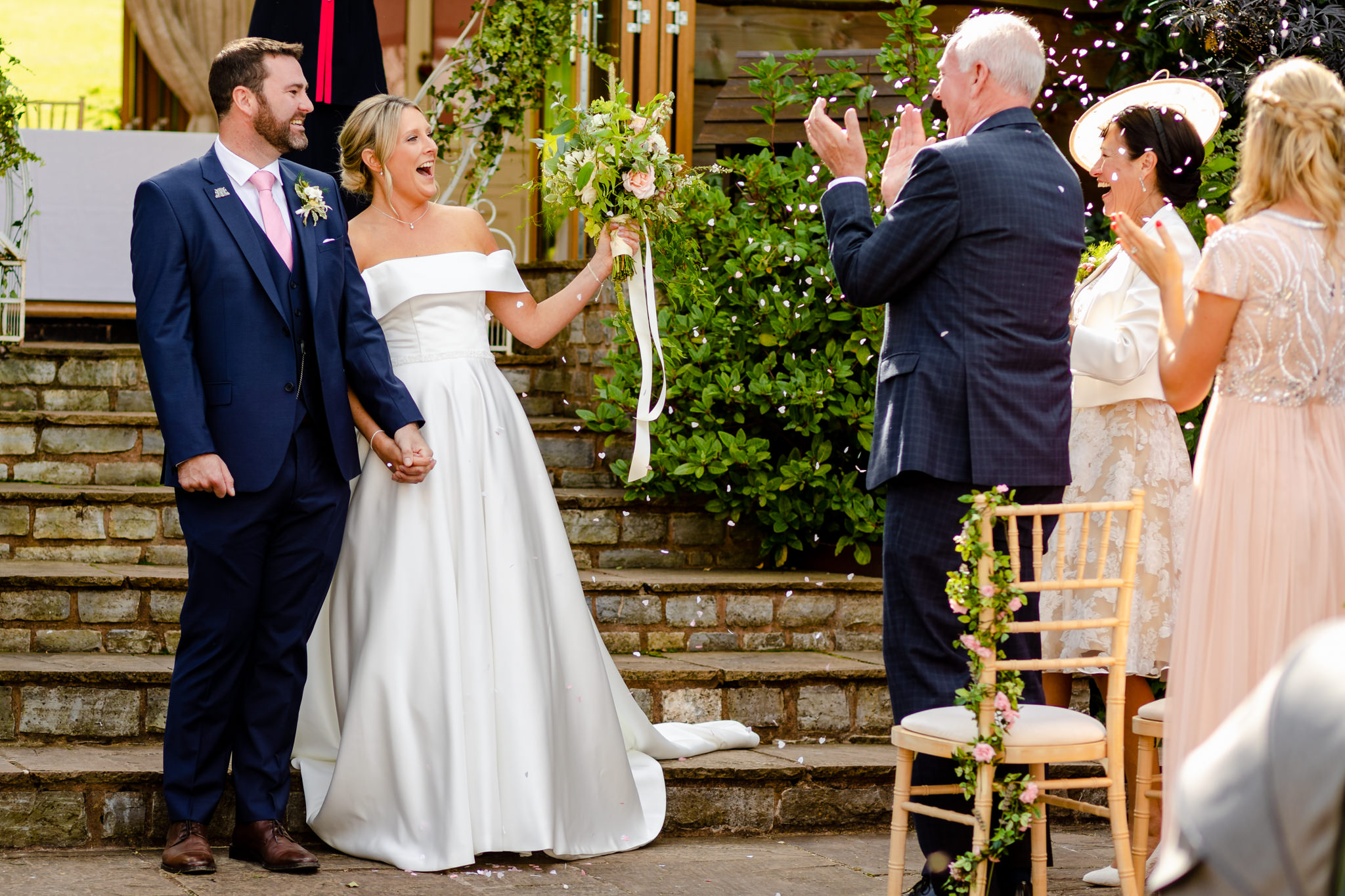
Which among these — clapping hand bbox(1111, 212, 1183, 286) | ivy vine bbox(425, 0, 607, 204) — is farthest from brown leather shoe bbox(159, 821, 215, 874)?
ivy vine bbox(425, 0, 607, 204)

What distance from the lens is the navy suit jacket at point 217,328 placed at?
3424 mm

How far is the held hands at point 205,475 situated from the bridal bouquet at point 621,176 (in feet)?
3.67

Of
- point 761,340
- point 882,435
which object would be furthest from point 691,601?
point 882,435

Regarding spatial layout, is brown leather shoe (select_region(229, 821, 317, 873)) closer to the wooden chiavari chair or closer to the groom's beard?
the wooden chiavari chair

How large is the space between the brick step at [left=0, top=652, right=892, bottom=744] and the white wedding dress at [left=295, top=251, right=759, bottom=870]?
1.51 ft

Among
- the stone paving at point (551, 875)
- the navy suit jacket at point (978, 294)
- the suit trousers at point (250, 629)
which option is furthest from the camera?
the suit trousers at point (250, 629)

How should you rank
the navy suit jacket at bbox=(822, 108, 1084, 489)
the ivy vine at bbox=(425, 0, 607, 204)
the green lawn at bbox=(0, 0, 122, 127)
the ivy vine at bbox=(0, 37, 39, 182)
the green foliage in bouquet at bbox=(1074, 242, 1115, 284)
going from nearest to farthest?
the navy suit jacket at bbox=(822, 108, 1084, 489), the green foliage in bouquet at bbox=(1074, 242, 1115, 284), the ivy vine at bbox=(0, 37, 39, 182), the ivy vine at bbox=(425, 0, 607, 204), the green lawn at bbox=(0, 0, 122, 127)

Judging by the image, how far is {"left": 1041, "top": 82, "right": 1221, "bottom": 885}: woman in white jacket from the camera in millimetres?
3734

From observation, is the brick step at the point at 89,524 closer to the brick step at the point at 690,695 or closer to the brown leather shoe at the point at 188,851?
the brick step at the point at 690,695

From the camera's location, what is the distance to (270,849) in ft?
11.6

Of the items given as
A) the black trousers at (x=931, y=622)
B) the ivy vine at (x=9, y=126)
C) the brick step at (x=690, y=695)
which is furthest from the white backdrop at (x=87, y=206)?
the black trousers at (x=931, y=622)

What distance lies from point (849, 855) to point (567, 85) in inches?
182

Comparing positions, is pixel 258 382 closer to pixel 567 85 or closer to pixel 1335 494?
pixel 1335 494

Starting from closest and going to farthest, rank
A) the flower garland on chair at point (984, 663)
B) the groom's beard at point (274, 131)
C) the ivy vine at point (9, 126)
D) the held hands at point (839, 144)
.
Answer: the flower garland on chair at point (984, 663)
the held hands at point (839, 144)
the groom's beard at point (274, 131)
the ivy vine at point (9, 126)
